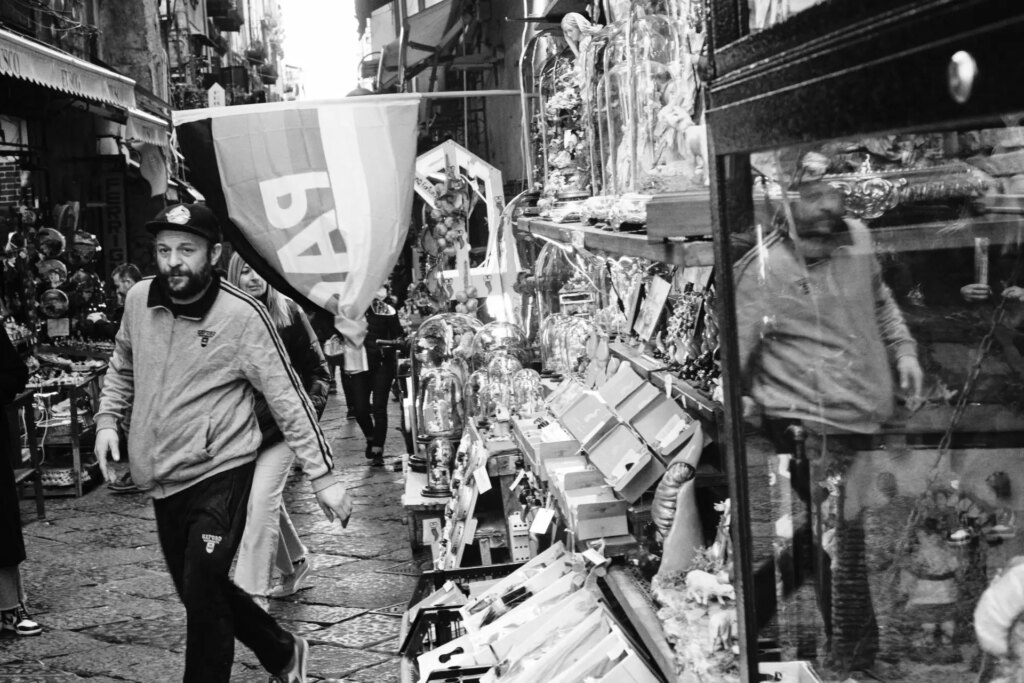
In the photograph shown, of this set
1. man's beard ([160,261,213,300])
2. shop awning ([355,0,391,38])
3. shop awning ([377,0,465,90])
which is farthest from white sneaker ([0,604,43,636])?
shop awning ([355,0,391,38])

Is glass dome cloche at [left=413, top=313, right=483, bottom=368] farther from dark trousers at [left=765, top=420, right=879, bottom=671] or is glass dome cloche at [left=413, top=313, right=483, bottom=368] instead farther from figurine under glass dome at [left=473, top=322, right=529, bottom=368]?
dark trousers at [left=765, top=420, right=879, bottom=671]

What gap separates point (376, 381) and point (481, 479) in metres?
5.07

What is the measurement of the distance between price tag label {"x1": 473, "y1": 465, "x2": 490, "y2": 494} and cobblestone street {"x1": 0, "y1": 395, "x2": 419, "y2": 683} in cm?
84

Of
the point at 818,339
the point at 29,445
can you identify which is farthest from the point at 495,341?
the point at 818,339

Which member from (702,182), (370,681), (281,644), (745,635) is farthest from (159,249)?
(745,635)

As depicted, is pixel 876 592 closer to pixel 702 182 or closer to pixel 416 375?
pixel 702 182

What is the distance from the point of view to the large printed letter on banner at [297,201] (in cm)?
367

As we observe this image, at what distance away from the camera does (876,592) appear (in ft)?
5.01

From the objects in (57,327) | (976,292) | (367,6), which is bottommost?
(57,327)

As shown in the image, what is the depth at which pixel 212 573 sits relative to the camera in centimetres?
392

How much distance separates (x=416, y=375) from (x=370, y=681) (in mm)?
2768

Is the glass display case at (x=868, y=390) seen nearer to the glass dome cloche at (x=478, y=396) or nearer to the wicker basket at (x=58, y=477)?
the glass dome cloche at (x=478, y=396)

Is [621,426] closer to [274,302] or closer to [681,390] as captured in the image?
[681,390]

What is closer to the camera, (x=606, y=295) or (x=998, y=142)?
(x=998, y=142)
